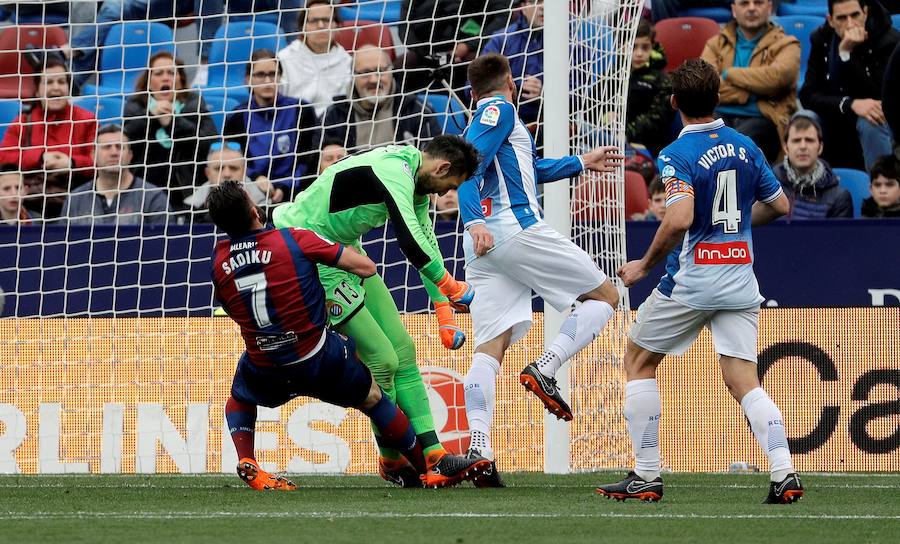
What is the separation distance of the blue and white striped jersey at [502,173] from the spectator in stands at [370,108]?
2677 millimetres

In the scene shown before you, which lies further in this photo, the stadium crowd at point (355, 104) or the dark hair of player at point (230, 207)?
Answer: the stadium crowd at point (355, 104)

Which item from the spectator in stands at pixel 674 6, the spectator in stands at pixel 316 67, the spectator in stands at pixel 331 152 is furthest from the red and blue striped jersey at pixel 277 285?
the spectator in stands at pixel 674 6

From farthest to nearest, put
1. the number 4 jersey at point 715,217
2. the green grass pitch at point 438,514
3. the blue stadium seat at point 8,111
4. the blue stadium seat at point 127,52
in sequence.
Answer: the blue stadium seat at point 8,111
the blue stadium seat at point 127,52
the number 4 jersey at point 715,217
the green grass pitch at point 438,514

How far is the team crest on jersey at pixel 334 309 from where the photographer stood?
271 inches

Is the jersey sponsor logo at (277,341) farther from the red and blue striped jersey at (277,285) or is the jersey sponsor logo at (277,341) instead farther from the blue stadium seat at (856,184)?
the blue stadium seat at (856,184)

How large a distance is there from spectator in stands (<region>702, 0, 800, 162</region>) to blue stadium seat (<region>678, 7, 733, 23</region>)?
1032 mm

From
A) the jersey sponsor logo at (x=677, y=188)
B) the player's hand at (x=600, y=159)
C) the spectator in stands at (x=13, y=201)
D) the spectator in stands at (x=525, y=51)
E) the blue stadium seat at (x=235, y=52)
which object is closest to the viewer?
the jersey sponsor logo at (x=677, y=188)

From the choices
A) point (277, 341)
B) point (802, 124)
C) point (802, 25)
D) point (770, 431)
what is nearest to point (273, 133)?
point (277, 341)

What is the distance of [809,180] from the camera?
39.1 feet

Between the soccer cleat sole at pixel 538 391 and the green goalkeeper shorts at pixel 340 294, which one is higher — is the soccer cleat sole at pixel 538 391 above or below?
below

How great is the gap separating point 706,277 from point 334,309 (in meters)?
1.92

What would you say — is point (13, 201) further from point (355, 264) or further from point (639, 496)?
point (639, 496)

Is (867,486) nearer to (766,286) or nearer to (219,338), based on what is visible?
(766,286)

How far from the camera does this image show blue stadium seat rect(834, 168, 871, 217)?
39.7 feet
